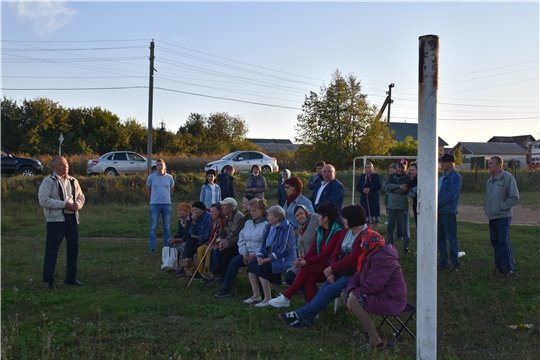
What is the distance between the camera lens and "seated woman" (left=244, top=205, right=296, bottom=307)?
700 cm

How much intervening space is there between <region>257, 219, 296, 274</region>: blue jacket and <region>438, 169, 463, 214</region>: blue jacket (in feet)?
10.1

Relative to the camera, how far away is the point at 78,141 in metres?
44.0

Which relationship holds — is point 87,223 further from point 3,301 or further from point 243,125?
point 243,125

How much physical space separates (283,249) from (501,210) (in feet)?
12.0

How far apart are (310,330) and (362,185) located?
6423 mm

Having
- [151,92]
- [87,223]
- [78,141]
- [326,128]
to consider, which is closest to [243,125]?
[78,141]

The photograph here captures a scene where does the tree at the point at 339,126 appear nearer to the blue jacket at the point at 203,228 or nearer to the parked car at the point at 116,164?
the parked car at the point at 116,164

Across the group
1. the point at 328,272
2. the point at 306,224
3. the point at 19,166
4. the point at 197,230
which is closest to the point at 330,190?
the point at 306,224

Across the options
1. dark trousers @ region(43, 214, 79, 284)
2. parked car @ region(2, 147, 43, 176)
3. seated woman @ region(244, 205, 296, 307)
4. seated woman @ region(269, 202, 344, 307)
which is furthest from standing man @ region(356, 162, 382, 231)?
parked car @ region(2, 147, 43, 176)

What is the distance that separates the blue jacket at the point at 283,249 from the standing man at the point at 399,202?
4131 millimetres

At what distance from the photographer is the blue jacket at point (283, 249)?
6977mm

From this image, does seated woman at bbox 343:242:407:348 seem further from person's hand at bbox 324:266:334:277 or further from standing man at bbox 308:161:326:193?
standing man at bbox 308:161:326:193

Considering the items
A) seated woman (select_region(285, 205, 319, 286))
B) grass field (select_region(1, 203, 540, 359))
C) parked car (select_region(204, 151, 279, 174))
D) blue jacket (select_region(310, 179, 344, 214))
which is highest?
parked car (select_region(204, 151, 279, 174))

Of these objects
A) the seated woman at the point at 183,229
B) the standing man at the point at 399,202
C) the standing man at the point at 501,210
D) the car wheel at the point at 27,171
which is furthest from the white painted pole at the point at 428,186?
the car wheel at the point at 27,171
